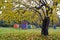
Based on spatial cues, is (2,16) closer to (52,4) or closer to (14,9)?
(14,9)

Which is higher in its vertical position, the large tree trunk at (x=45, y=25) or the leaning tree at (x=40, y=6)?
the leaning tree at (x=40, y=6)

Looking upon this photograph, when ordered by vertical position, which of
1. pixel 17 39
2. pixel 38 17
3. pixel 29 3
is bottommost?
pixel 17 39

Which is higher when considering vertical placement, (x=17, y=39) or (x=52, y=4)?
(x=52, y=4)

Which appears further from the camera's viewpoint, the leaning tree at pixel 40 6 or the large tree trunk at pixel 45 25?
the large tree trunk at pixel 45 25

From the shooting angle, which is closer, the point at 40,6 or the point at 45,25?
the point at 40,6

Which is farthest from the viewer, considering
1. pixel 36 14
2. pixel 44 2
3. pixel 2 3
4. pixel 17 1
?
pixel 36 14

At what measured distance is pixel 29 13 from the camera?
1220cm

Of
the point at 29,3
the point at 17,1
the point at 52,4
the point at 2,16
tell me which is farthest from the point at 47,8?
the point at 2,16

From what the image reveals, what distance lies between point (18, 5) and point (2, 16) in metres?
1.16

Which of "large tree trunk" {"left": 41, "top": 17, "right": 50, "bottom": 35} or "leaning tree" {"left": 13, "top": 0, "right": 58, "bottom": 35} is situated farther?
"large tree trunk" {"left": 41, "top": 17, "right": 50, "bottom": 35}

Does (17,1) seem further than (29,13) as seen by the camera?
No

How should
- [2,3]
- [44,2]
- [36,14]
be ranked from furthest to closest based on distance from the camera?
[36,14] < [44,2] < [2,3]

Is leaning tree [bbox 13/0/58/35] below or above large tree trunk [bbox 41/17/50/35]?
above

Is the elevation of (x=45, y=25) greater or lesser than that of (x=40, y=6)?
lesser
